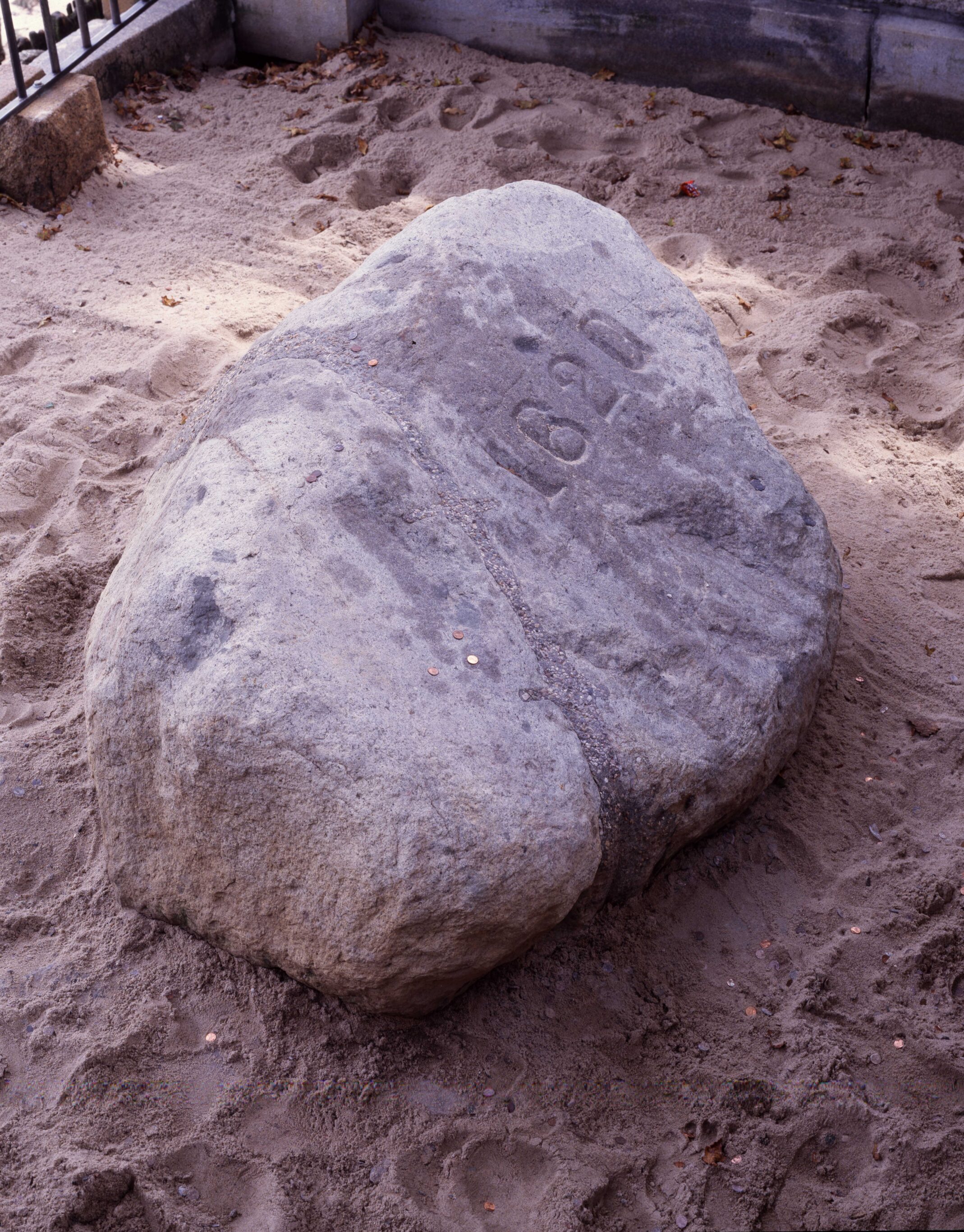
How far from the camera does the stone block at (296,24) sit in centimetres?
528

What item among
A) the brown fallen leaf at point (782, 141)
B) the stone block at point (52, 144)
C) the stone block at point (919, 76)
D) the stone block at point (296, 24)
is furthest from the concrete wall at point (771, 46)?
the stone block at point (52, 144)

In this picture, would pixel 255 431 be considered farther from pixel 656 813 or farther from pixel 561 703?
pixel 656 813

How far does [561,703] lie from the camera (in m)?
1.91

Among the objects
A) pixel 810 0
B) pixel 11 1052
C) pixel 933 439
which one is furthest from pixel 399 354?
pixel 810 0

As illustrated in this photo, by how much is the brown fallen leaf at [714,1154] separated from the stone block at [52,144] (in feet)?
13.8

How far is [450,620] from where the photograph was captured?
191 cm

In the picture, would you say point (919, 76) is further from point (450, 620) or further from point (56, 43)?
point (450, 620)

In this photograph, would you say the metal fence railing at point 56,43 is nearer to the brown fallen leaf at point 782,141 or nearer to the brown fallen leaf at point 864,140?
the brown fallen leaf at point 782,141

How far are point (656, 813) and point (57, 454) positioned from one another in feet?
6.85

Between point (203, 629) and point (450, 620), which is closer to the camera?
point (203, 629)

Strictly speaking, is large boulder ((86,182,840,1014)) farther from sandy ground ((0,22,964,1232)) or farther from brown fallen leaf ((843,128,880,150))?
brown fallen leaf ((843,128,880,150))

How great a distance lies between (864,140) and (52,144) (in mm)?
3510

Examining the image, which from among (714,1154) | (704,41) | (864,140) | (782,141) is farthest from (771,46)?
(714,1154)

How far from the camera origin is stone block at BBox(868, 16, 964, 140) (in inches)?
176
